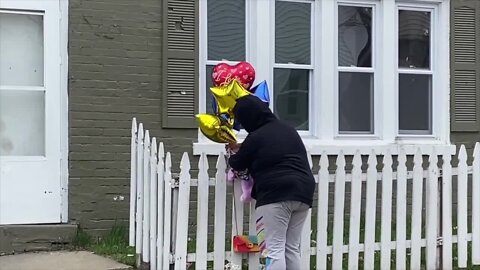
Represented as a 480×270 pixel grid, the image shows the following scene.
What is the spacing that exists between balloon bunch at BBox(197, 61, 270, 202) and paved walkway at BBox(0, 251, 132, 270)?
151 centimetres

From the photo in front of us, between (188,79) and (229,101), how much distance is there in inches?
93.1

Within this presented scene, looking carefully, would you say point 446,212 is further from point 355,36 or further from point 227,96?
point 355,36

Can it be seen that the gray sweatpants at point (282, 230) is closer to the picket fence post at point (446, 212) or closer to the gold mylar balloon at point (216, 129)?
the gold mylar balloon at point (216, 129)

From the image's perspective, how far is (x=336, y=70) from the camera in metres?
8.49

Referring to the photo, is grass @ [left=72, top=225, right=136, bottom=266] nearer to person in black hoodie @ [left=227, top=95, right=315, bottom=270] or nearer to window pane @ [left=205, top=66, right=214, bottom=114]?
window pane @ [left=205, top=66, right=214, bottom=114]

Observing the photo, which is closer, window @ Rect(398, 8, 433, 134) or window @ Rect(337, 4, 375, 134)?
window @ Rect(337, 4, 375, 134)

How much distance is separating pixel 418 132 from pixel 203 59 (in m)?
3.04

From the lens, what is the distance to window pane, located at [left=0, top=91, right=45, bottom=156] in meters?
7.29

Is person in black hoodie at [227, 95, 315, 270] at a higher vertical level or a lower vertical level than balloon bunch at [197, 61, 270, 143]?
lower

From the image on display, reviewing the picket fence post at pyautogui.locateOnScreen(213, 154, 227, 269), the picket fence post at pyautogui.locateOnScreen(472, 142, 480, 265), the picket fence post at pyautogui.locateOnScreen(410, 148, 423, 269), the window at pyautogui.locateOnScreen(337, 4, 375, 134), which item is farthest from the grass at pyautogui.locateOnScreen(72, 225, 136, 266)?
the picket fence post at pyautogui.locateOnScreen(472, 142, 480, 265)

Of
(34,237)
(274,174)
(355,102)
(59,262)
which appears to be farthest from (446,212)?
(34,237)

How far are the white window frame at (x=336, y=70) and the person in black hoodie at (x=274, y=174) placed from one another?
2.51 m

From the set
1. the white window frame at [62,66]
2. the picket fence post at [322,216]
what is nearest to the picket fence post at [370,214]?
the picket fence post at [322,216]

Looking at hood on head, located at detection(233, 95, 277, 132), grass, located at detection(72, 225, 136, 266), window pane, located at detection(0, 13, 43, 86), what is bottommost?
grass, located at detection(72, 225, 136, 266)
